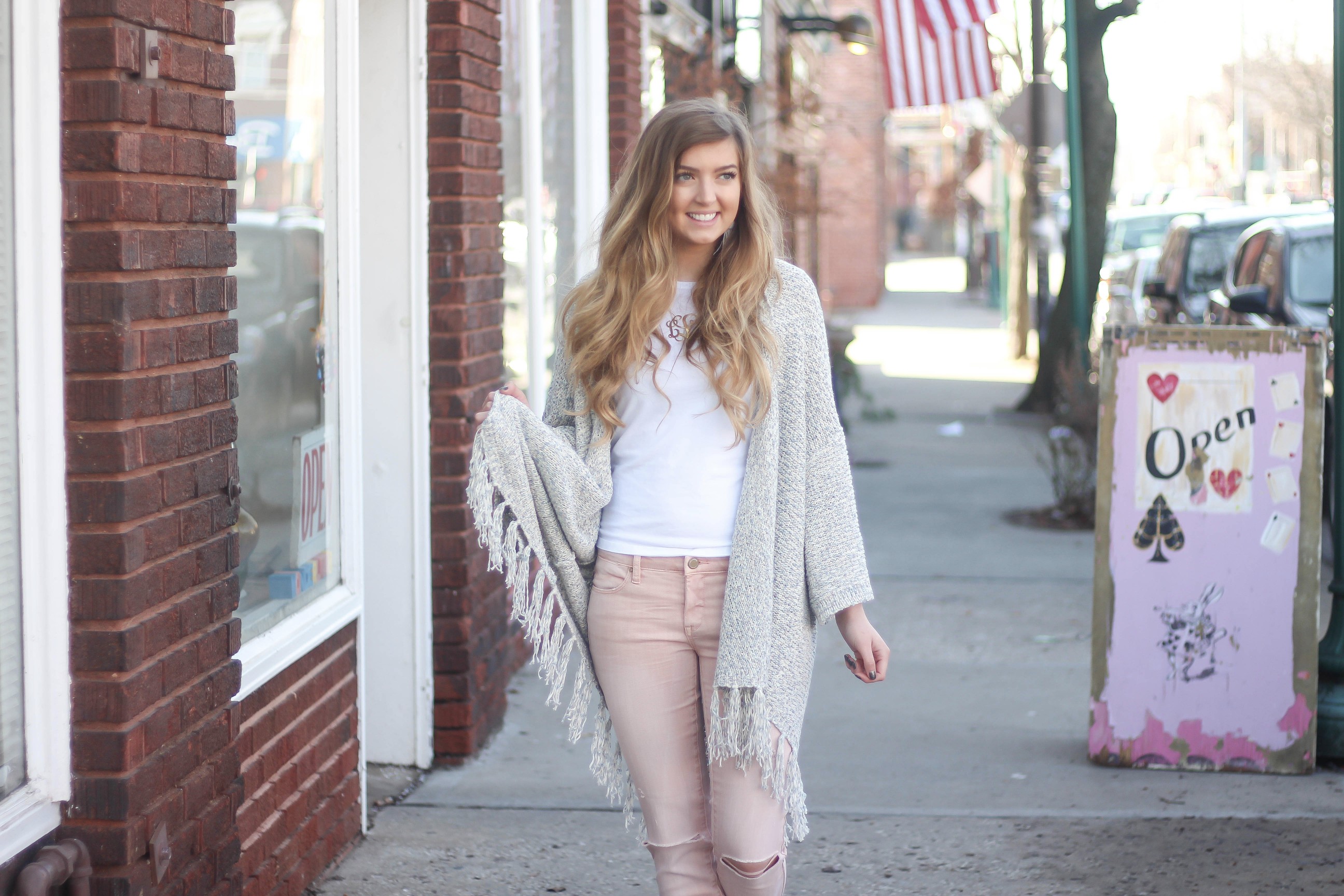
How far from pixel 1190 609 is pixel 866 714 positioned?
4.46 ft

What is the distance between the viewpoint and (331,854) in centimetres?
405

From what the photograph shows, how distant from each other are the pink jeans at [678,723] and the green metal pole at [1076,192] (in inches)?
390

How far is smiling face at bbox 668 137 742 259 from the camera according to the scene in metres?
2.79

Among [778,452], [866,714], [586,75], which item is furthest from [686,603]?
[586,75]

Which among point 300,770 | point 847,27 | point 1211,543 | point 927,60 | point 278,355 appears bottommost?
point 300,770

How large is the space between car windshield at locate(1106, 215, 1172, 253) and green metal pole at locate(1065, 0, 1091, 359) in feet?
31.7

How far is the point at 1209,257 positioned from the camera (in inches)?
563

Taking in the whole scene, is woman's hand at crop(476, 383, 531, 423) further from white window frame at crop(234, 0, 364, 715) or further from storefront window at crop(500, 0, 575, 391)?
storefront window at crop(500, 0, 575, 391)

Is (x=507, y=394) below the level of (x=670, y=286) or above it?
below

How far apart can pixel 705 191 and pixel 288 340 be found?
1780 mm

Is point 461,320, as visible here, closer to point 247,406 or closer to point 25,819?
point 247,406

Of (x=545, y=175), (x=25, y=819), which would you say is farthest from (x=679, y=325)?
(x=545, y=175)

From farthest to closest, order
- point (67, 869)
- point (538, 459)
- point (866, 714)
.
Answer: point (866, 714)
point (538, 459)
point (67, 869)

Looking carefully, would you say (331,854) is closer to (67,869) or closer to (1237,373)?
(67,869)
